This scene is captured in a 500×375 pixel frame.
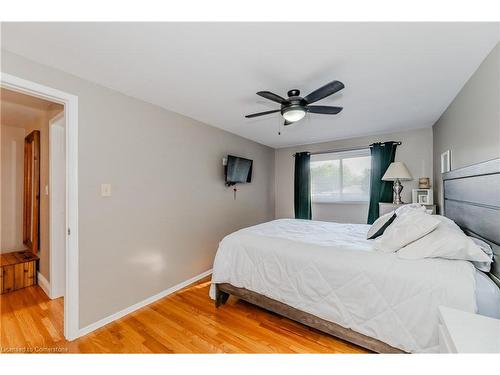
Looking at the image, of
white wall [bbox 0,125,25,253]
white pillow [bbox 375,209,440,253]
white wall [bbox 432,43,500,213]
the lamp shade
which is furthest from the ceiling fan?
white wall [bbox 0,125,25,253]

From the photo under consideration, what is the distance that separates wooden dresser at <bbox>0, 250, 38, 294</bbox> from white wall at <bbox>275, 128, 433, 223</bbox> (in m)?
4.20

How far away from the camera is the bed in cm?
129

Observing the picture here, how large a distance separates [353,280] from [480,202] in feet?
3.54

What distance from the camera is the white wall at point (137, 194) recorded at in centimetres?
188

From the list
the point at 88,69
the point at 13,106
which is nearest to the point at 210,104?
the point at 88,69

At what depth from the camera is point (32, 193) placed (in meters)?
3.03

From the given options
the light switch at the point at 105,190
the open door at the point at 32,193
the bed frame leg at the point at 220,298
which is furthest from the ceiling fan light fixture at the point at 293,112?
the open door at the point at 32,193

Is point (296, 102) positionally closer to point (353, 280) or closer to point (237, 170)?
point (353, 280)

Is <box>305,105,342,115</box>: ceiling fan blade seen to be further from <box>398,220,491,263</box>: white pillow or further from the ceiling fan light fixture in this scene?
<box>398,220,491,263</box>: white pillow

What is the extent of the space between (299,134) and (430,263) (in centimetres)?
273

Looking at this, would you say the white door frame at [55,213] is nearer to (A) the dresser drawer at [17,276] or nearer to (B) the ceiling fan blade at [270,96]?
(A) the dresser drawer at [17,276]

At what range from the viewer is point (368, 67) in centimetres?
167
